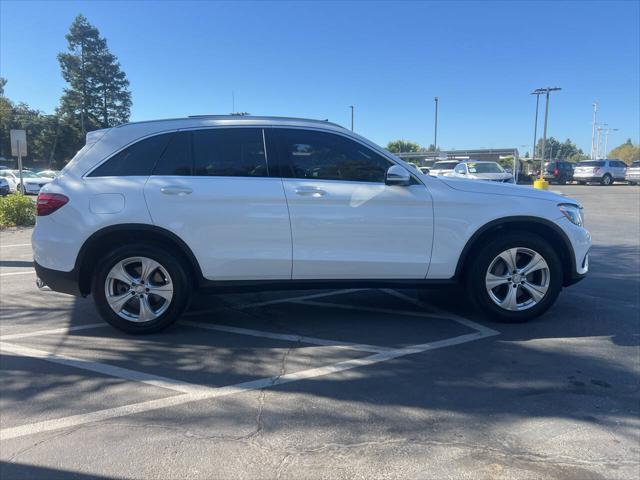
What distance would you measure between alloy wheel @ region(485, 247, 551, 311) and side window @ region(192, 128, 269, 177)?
7.78ft

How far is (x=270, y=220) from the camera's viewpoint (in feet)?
14.3

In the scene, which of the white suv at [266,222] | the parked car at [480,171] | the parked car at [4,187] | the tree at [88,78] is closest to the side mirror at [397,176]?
the white suv at [266,222]

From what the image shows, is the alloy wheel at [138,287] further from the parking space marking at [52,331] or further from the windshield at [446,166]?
the windshield at [446,166]

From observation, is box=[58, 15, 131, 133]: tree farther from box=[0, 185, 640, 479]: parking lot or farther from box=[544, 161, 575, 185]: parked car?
box=[0, 185, 640, 479]: parking lot

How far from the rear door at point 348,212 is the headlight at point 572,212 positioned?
1.32m

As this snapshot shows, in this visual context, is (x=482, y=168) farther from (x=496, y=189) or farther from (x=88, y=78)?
(x=88, y=78)

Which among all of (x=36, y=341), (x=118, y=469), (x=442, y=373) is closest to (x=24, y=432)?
(x=118, y=469)

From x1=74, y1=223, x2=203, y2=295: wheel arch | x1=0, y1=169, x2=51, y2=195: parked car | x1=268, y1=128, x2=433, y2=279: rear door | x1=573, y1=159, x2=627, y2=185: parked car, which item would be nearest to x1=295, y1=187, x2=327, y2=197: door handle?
x1=268, y1=128, x2=433, y2=279: rear door

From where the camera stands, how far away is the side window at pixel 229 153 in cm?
443

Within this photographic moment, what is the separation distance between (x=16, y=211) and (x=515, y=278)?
1299 centimetres

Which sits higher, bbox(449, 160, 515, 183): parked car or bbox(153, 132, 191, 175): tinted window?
bbox(449, 160, 515, 183): parked car

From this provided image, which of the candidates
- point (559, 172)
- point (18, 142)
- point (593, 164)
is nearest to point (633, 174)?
point (593, 164)

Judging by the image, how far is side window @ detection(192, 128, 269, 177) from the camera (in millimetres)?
4430

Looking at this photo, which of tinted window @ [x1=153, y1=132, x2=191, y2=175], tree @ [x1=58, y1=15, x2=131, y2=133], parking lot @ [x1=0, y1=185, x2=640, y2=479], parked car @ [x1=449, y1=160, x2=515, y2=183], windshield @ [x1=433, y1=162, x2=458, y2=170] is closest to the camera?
parking lot @ [x1=0, y1=185, x2=640, y2=479]
